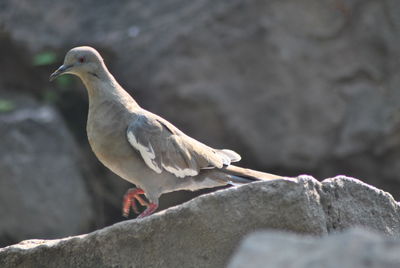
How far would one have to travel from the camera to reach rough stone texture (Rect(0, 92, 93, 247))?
7402mm

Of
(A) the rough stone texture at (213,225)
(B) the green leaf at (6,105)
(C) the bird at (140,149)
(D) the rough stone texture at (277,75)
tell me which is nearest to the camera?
(A) the rough stone texture at (213,225)

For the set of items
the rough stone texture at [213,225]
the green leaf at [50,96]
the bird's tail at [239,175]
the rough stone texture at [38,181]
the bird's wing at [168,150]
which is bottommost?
the rough stone texture at [213,225]

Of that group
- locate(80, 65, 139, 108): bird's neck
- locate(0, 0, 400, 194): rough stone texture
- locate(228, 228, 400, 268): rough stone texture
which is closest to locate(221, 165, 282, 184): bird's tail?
locate(80, 65, 139, 108): bird's neck

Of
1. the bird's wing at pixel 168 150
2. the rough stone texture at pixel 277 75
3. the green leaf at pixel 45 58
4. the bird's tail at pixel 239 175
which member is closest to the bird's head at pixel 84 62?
the bird's wing at pixel 168 150

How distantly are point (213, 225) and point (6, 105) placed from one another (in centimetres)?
469

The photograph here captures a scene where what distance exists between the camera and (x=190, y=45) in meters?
7.66

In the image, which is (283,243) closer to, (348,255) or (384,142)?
(348,255)

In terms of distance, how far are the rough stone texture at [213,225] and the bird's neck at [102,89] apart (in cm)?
158

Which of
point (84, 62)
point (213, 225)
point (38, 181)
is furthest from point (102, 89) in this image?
point (38, 181)

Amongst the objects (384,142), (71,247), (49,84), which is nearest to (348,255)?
(71,247)

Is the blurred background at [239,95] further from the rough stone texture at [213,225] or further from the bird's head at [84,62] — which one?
the rough stone texture at [213,225]

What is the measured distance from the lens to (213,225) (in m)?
3.56

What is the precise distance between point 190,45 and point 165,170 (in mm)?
2789

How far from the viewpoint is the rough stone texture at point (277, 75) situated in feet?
24.8
